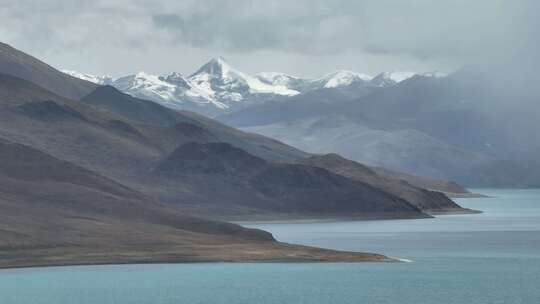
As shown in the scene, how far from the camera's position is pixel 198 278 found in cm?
18900

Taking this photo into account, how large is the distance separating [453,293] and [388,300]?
10.9 meters

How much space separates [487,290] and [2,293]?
56.8m

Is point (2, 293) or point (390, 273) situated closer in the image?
point (2, 293)

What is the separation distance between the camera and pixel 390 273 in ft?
645

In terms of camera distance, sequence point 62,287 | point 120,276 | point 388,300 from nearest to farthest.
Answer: point 388,300 → point 62,287 → point 120,276

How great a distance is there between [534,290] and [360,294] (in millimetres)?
20568

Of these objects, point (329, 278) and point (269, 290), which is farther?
point (329, 278)

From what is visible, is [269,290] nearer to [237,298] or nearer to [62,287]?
[237,298]

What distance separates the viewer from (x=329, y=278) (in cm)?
18850

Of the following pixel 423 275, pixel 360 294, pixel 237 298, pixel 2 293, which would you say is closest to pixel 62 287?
pixel 2 293

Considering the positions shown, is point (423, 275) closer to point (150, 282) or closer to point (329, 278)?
point (329, 278)

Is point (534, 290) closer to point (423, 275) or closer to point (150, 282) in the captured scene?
point (423, 275)

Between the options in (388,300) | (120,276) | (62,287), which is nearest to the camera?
(388,300)

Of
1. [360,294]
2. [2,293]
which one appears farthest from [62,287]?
[360,294]
